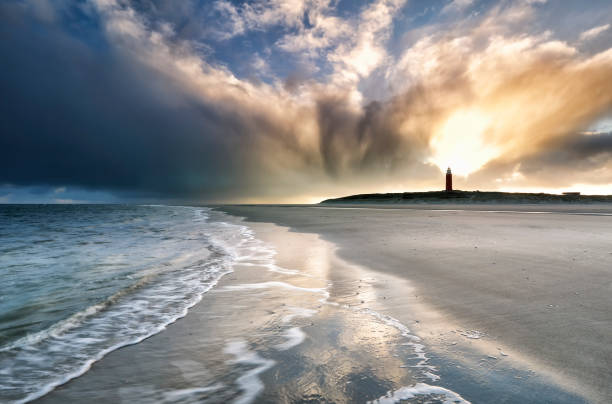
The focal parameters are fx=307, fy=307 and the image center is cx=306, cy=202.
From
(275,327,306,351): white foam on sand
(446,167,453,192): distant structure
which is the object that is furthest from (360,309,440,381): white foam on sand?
(446,167,453,192): distant structure

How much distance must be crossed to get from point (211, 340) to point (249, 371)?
892 millimetres

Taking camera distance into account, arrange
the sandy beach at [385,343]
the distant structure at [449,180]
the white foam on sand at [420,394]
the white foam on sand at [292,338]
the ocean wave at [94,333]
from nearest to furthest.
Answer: the white foam on sand at [420,394], the sandy beach at [385,343], the ocean wave at [94,333], the white foam on sand at [292,338], the distant structure at [449,180]

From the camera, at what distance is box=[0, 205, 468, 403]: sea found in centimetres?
242

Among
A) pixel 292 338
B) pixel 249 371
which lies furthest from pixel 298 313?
pixel 249 371

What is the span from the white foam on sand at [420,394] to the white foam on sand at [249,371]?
3.02 ft

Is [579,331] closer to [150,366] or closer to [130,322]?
[150,366]

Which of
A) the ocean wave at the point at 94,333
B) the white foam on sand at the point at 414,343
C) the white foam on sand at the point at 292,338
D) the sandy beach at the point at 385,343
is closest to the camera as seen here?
the sandy beach at the point at 385,343

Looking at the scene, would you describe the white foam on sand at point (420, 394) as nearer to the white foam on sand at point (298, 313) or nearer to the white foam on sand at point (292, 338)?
the white foam on sand at point (292, 338)

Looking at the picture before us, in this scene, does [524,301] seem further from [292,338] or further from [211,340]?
[211,340]

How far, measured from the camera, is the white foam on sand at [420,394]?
7.05ft

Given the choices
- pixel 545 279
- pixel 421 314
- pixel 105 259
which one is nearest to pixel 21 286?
pixel 105 259

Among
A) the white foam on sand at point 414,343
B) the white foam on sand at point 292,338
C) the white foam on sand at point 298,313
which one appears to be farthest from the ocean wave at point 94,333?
the white foam on sand at point 414,343

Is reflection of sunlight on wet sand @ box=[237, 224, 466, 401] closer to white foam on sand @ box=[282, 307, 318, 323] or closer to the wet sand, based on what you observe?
white foam on sand @ box=[282, 307, 318, 323]

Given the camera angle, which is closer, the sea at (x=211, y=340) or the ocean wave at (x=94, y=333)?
the sea at (x=211, y=340)
